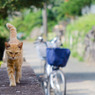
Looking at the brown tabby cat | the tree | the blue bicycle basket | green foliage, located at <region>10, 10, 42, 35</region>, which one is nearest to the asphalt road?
the blue bicycle basket

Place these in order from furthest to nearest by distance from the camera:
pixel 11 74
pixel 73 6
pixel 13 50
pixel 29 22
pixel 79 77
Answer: pixel 29 22 → pixel 73 6 → pixel 79 77 → pixel 11 74 → pixel 13 50

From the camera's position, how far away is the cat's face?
19.2 ft

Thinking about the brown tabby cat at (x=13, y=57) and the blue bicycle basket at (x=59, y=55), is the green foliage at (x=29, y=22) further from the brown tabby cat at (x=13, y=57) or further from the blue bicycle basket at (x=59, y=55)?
the brown tabby cat at (x=13, y=57)

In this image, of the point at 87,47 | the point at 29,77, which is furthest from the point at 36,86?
the point at 87,47

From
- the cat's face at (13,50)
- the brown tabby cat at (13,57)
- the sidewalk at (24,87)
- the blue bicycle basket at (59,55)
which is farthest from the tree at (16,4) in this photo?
→ the cat's face at (13,50)

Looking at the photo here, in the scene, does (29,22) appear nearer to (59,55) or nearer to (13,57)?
(59,55)

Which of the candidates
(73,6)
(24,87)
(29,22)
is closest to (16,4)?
(24,87)

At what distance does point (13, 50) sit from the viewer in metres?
5.84

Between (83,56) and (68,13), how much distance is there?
17508mm

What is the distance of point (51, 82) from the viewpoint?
798 cm

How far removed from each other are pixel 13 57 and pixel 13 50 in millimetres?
121

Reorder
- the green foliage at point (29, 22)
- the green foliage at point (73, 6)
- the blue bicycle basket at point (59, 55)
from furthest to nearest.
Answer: the green foliage at point (29, 22) < the green foliage at point (73, 6) < the blue bicycle basket at point (59, 55)

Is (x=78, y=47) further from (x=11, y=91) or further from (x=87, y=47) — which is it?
(x=11, y=91)

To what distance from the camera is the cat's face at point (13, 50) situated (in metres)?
5.84
